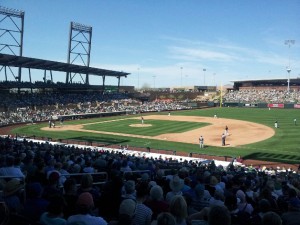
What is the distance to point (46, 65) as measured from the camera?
6606 centimetres

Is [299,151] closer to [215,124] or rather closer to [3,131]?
[215,124]

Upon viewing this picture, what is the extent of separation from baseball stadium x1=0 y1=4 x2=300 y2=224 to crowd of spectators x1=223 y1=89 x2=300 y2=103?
42 centimetres

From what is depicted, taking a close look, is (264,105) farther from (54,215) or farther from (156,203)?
(54,215)

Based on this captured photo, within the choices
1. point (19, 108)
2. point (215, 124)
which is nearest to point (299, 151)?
point (215, 124)

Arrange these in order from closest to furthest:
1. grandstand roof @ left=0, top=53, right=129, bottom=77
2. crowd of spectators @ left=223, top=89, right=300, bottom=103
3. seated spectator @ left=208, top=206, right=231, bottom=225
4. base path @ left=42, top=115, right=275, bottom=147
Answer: seated spectator @ left=208, top=206, right=231, bottom=225
base path @ left=42, top=115, right=275, bottom=147
grandstand roof @ left=0, top=53, right=129, bottom=77
crowd of spectators @ left=223, top=89, right=300, bottom=103

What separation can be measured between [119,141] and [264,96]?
79.9m

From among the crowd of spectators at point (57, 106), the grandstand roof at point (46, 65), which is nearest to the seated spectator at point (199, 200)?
the crowd of spectators at point (57, 106)

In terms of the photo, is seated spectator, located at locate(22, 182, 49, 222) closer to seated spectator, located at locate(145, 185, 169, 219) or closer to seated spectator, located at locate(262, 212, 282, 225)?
seated spectator, located at locate(145, 185, 169, 219)

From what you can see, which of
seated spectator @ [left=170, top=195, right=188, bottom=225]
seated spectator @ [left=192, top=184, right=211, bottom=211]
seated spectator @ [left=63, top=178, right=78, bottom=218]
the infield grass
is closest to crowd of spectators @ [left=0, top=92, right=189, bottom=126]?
the infield grass

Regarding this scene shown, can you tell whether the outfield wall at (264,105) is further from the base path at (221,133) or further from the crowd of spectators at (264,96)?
the base path at (221,133)

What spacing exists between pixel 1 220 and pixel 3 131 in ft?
145

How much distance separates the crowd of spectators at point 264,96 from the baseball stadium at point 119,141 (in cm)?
42

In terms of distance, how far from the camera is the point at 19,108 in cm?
5928

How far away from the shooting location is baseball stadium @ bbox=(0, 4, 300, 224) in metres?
8.56
